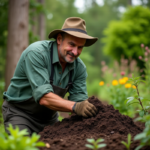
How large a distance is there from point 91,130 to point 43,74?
2.83 ft

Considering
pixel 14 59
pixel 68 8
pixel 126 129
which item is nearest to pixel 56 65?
pixel 126 129

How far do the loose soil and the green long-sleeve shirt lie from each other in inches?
17.8

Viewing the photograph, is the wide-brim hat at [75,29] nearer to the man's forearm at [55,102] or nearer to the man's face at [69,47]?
the man's face at [69,47]

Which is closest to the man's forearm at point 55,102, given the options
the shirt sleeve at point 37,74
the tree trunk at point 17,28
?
the shirt sleeve at point 37,74

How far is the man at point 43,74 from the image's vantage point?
8.16 ft

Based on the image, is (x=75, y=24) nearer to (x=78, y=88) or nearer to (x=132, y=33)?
(x=78, y=88)

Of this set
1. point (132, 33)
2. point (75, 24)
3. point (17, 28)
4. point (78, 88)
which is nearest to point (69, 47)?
point (75, 24)

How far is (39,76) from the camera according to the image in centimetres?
238

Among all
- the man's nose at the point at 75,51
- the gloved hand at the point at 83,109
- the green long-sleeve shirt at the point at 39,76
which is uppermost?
the man's nose at the point at 75,51

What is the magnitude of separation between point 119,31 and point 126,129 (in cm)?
1060

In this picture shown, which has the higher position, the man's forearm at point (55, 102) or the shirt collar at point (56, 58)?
the shirt collar at point (56, 58)

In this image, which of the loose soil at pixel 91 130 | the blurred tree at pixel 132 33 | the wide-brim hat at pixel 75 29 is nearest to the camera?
the loose soil at pixel 91 130

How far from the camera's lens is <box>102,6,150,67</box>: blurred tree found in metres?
11.5

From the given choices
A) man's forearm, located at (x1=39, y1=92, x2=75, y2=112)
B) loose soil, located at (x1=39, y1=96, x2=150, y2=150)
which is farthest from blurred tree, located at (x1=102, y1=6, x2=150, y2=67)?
man's forearm, located at (x1=39, y1=92, x2=75, y2=112)
